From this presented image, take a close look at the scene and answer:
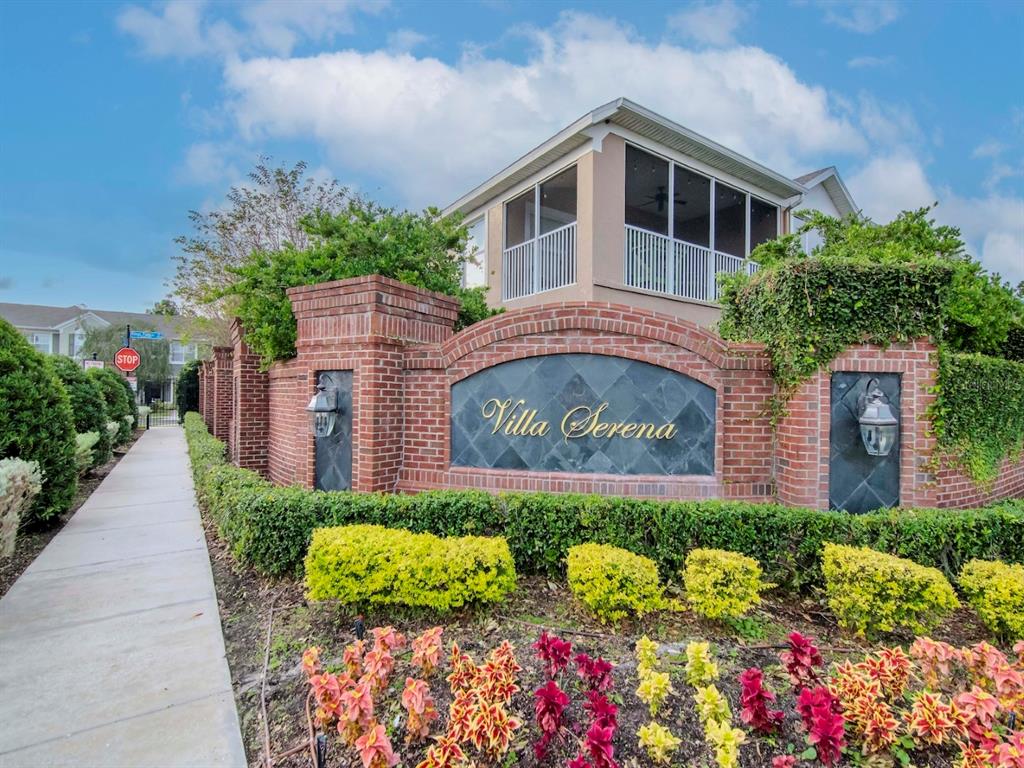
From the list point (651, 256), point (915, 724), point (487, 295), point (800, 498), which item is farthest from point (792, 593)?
point (487, 295)

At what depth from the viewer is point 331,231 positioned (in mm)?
6730

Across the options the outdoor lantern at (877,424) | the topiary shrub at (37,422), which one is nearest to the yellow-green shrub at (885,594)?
the outdoor lantern at (877,424)

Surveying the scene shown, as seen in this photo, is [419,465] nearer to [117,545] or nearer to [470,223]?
[117,545]

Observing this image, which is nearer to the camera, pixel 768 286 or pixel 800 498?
pixel 800 498

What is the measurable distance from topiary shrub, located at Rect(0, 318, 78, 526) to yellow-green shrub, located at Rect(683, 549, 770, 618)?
698 centimetres

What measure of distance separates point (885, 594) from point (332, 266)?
6.42 meters

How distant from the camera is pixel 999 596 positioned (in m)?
3.14

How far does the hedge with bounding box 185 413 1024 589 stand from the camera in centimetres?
375

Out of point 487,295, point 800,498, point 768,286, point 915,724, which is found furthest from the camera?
point 487,295

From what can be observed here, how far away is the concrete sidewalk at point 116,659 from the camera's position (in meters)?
2.38

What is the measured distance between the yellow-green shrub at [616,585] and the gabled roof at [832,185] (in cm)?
1417

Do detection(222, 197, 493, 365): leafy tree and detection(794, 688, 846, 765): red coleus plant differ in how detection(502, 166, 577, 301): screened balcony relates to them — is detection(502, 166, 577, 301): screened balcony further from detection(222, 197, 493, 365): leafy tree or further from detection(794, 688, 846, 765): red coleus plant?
detection(794, 688, 846, 765): red coleus plant

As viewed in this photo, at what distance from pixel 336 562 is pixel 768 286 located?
4.55 meters

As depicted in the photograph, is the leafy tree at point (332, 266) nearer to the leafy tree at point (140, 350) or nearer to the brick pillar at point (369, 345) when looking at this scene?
the brick pillar at point (369, 345)
